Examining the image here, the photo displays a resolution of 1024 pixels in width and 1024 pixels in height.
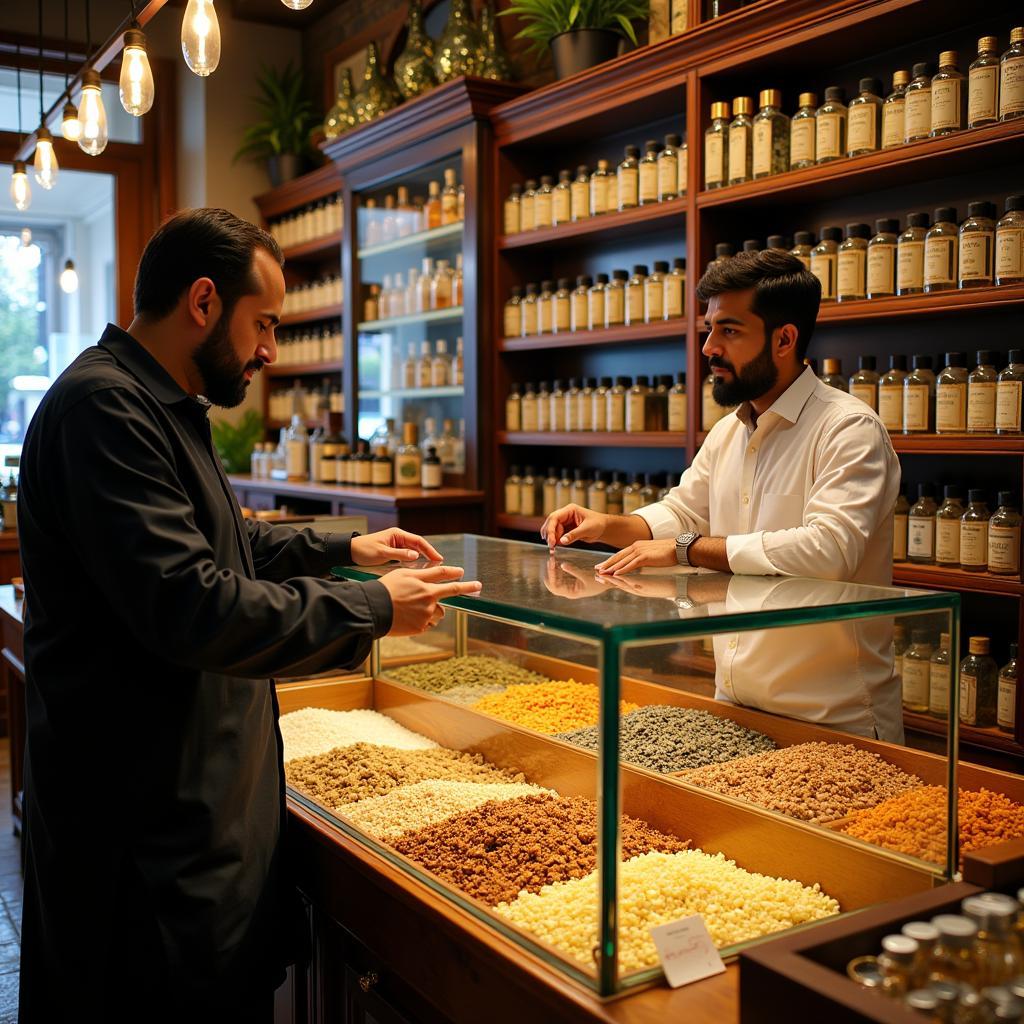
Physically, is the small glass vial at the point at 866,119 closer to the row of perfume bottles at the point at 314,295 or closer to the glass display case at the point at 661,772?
the glass display case at the point at 661,772

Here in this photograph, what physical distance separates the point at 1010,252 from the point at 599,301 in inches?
65.1

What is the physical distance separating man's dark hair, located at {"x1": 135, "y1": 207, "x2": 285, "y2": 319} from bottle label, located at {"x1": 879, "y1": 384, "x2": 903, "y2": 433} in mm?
2028

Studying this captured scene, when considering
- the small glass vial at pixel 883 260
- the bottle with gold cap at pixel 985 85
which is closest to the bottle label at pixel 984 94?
the bottle with gold cap at pixel 985 85

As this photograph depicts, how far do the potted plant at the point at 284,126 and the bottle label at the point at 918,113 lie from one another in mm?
4484

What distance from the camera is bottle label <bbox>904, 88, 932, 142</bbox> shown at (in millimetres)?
2949

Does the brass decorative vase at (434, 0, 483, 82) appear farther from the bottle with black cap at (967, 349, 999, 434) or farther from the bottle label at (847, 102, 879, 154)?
the bottle with black cap at (967, 349, 999, 434)

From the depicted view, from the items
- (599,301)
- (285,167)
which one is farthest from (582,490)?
(285,167)

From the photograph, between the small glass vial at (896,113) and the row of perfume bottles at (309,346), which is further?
the row of perfume bottles at (309,346)

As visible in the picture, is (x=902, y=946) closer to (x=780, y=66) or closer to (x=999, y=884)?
(x=999, y=884)

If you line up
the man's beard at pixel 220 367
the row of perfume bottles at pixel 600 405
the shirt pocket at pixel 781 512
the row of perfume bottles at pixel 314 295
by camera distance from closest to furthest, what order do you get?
the man's beard at pixel 220 367
the shirt pocket at pixel 781 512
the row of perfume bottles at pixel 600 405
the row of perfume bottles at pixel 314 295

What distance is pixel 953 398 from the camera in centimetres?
295

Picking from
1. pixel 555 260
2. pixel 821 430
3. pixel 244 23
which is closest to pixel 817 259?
pixel 821 430

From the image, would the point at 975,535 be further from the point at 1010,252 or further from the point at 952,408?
the point at 1010,252

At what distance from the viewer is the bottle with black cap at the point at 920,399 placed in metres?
3.02
